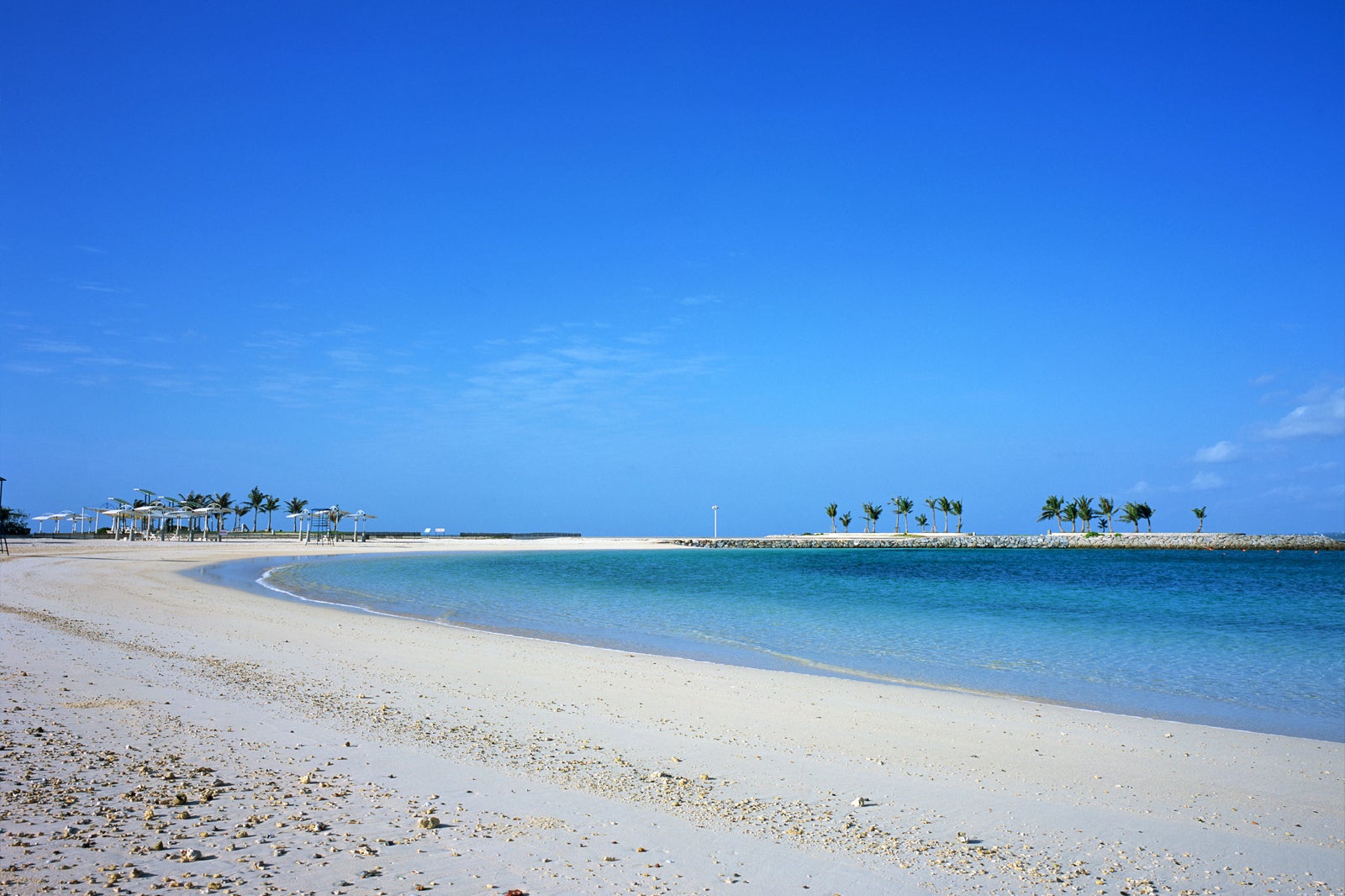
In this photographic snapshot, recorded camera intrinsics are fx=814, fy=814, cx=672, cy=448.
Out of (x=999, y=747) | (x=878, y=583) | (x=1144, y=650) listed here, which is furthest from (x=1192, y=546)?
(x=999, y=747)

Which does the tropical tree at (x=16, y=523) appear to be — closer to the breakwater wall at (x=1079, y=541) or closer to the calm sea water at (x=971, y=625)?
the calm sea water at (x=971, y=625)

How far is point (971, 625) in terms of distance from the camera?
19.6m

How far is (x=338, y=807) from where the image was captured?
475cm

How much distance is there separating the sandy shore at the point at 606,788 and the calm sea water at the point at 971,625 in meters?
2.74

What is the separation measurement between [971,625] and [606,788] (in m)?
16.2

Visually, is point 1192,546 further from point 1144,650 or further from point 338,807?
point 338,807

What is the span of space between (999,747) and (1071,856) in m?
2.79

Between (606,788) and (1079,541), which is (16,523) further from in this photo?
(1079,541)

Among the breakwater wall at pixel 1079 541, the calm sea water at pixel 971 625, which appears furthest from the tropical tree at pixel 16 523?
the breakwater wall at pixel 1079 541

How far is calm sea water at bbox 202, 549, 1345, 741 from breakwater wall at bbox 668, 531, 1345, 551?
71325mm

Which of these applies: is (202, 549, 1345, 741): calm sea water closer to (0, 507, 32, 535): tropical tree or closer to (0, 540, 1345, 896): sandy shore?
(0, 540, 1345, 896): sandy shore

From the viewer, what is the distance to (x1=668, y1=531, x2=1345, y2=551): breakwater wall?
340ft

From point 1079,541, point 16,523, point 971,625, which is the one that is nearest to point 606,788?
point 971,625

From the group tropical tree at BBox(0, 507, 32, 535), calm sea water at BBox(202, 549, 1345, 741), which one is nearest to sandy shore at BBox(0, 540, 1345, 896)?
calm sea water at BBox(202, 549, 1345, 741)
